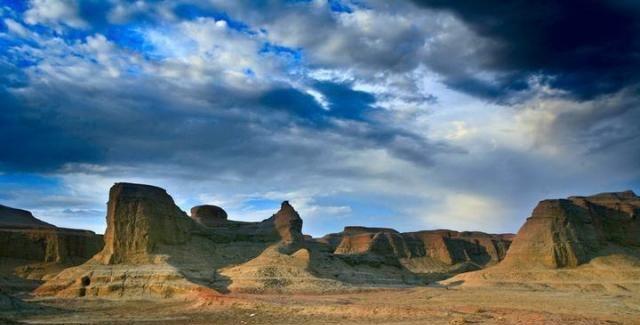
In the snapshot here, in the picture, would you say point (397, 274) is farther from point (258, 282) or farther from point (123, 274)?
point (123, 274)

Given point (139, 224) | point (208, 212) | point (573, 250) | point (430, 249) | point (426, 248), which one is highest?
point (208, 212)

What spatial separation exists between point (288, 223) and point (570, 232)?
37869mm

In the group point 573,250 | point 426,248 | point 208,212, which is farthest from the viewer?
point 426,248

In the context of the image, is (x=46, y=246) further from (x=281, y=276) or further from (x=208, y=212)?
(x=281, y=276)

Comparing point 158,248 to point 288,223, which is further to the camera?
point 288,223

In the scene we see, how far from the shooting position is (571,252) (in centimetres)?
6975

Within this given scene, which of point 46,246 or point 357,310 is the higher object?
point 46,246

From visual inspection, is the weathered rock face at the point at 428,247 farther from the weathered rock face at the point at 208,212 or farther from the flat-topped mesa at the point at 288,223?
the weathered rock face at the point at 208,212

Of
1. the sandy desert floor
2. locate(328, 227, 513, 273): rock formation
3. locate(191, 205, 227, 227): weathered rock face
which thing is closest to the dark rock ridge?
locate(191, 205, 227, 227): weathered rock face

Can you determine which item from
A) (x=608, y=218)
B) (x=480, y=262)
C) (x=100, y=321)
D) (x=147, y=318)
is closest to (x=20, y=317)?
(x=100, y=321)

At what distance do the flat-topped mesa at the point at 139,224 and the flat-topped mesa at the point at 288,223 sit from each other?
48.6ft

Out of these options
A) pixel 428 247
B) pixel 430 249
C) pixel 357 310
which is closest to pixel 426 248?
pixel 428 247

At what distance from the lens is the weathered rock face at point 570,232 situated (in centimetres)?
7019

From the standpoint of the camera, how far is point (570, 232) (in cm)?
7162
